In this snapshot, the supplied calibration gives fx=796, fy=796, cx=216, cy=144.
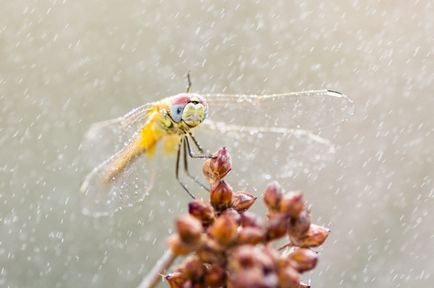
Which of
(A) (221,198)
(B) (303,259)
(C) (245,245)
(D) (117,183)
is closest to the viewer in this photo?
(C) (245,245)

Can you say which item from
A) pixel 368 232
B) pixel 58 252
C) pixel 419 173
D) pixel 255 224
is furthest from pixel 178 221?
pixel 419 173

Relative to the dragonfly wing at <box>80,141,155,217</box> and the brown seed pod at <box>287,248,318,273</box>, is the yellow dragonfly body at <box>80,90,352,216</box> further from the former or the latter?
the brown seed pod at <box>287,248,318,273</box>

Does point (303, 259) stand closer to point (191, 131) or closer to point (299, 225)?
point (299, 225)

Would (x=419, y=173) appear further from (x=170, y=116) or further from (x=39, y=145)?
(x=170, y=116)

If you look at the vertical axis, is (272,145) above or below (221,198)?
below

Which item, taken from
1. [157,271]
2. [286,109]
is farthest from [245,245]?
[286,109]

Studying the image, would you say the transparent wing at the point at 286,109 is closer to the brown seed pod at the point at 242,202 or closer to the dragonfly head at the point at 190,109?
the dragonfly head at the point at 190,109
